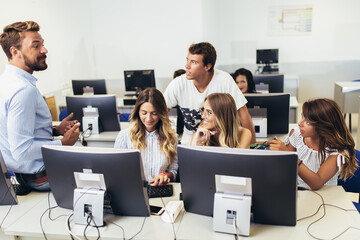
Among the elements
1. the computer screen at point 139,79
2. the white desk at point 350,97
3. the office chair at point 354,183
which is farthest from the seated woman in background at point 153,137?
the white desk at point 350,97

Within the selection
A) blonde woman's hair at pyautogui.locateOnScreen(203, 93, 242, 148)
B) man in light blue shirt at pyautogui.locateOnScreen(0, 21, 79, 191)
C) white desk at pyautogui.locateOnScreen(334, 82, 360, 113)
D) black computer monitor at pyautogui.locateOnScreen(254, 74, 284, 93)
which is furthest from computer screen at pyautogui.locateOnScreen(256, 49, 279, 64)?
man in light blue shirt at pyautogui.locateOnScreen(0, 21, 79, 191)

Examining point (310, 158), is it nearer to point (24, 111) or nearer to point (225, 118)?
point (225, 118)

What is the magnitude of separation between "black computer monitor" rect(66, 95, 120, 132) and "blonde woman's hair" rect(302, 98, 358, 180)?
186 centimetres

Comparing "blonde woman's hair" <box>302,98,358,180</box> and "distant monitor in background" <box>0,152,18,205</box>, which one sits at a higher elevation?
"blonde woman's hair" <box>302,98,358,180</box>

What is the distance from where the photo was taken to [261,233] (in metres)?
1.32

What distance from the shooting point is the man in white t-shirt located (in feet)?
7.72

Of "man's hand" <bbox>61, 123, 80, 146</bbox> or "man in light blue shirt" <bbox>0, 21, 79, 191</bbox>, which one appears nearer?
"man in light blue shirt" <bbox>0, 21, 79, 191</bbox>

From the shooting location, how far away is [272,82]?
3814 millimetres

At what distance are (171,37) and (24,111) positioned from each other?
4186mm

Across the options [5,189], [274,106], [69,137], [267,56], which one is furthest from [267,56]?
[5,189]

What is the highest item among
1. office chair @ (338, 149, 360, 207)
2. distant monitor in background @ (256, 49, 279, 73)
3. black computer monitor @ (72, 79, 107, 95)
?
distant monitor in background @ (256, 49, 279, 73)

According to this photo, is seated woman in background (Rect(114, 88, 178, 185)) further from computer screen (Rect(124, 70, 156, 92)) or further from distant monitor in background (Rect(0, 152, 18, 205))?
computer screen (Rect(124, 70, 156, 92))

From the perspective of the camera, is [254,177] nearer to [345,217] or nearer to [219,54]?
[345,217]

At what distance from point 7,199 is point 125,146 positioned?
73 cm
